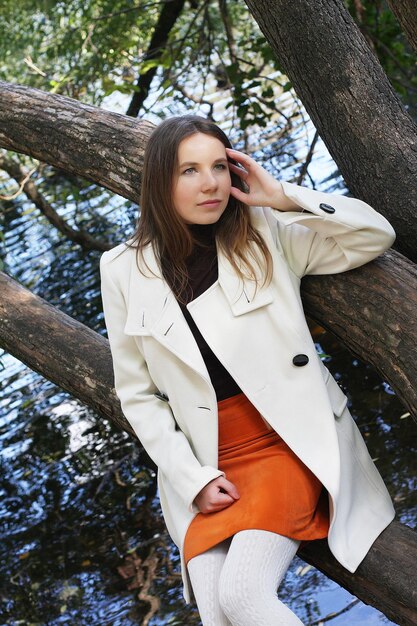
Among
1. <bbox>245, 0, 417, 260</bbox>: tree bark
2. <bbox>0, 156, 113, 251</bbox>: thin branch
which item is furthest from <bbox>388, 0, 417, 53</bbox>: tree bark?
<bbox>0, 156, 113, 251</bbox>: thin branch

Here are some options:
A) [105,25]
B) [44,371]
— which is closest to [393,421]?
[44,371]

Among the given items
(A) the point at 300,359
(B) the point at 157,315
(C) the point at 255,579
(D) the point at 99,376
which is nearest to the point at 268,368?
(A) the point at 300,359

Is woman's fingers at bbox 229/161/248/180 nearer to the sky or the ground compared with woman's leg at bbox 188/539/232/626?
nearer to the sky

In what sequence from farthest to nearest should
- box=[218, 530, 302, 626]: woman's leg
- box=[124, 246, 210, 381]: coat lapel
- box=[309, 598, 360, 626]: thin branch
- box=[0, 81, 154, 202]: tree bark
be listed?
box=[309, 598, 360, 626]: thin branch, box=[0, 81, 154, 202]: tree bark, box=[124, 246, 210, 381]: coat lapel, box=[218, 530, 302, 626]: woman's leg

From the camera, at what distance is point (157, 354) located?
105 inches

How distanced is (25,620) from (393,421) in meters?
2.09

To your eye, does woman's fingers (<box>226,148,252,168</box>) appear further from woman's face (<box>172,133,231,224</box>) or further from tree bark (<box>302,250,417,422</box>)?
tree bark (<box>302,250,417,422</box>)

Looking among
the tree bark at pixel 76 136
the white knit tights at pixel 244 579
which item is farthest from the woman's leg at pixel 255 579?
the tree bark at pixel 76 136

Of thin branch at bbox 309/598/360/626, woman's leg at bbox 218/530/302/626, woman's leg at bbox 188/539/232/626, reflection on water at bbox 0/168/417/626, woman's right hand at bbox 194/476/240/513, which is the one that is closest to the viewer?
woman's leg at bbox 218/530/302/626

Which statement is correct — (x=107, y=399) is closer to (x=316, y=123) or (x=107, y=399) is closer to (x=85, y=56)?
(x=316, y=123)

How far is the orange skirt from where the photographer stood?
2451mm

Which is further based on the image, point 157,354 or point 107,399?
point 107,399

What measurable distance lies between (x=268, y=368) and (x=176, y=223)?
0.52m

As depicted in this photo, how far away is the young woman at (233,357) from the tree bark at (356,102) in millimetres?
283
